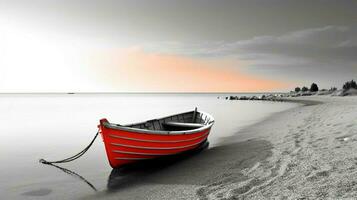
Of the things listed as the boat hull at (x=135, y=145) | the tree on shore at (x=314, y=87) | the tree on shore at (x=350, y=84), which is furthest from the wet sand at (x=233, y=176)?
the tree on shore at (x=314, y=87)

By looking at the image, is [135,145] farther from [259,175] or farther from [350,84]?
[350,84]

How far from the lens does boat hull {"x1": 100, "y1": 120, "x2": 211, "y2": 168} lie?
6.99 meters

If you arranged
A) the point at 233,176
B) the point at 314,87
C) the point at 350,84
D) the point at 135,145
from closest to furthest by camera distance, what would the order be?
1. the point at 233,176
2. the point at 135,145
3. the point at 350,84
4. the point at 314,87

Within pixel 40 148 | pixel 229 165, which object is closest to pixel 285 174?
pixel 229 165

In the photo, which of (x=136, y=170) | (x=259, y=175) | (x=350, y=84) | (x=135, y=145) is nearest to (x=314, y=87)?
(x=350, y=84)

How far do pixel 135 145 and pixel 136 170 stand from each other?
0.90m

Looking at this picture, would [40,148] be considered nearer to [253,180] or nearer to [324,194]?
[253,180]

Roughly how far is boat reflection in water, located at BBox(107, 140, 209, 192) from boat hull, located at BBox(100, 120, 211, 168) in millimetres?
257

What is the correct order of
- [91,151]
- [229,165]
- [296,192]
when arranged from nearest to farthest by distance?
[296,192]
[229,165]
[91,151]

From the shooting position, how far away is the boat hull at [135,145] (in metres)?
6.99

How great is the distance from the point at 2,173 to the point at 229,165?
775cm

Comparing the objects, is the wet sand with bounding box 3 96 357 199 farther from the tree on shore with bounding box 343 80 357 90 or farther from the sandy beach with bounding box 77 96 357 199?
the tree on shore with bounding box 343 80 357 90

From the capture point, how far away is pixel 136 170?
7625 millimetres

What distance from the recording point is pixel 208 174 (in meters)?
6.41
